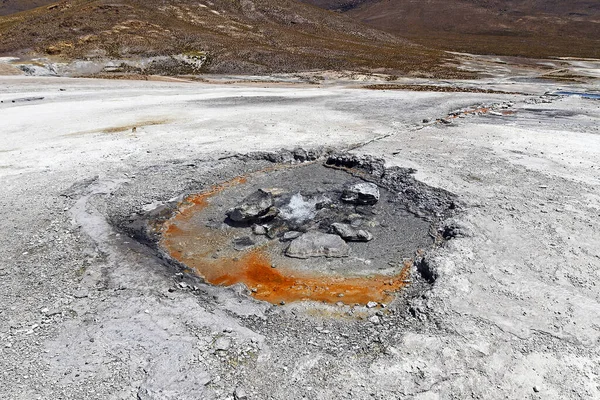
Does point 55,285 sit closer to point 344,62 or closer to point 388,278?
point 388,278

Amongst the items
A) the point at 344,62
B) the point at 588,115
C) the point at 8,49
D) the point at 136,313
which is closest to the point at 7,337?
the point at 136,313

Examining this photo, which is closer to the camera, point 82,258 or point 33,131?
point 82,258

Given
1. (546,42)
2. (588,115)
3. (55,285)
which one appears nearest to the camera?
(55,285)

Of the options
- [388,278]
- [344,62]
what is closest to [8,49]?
[344,62]

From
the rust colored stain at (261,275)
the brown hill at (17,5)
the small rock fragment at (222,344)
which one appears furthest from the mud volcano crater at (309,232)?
the brown hill at (17,5)

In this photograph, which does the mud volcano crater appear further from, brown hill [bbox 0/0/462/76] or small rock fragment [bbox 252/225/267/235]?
brown hill [bbox 0/0/462/76]

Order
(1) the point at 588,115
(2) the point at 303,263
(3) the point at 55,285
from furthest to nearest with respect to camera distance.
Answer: (1) the point at 588,115, (2) the point at 303,263, (3) the point at 55,285
